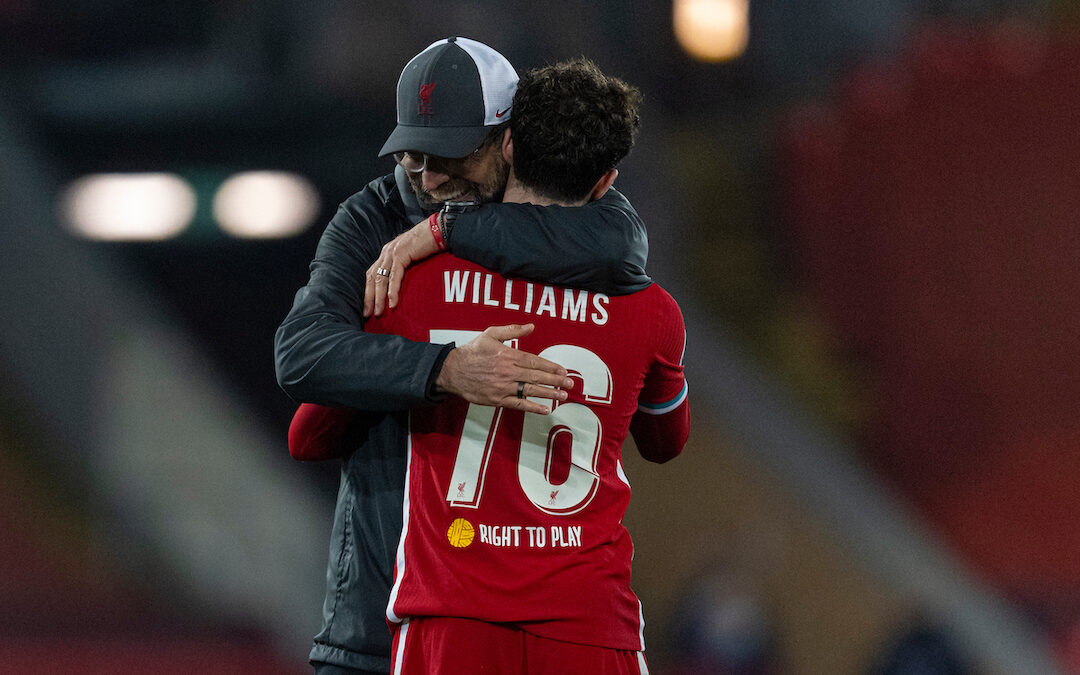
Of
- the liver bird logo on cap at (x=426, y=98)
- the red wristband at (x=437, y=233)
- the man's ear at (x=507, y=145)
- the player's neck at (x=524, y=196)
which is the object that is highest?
the liver bird logo on cap at (x=426, y=98)

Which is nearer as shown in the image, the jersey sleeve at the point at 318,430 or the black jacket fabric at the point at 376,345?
the black jacket fabric at the point at 376,345

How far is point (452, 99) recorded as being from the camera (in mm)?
1066

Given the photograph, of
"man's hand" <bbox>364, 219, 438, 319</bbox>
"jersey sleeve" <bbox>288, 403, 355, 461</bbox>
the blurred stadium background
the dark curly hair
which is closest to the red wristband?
"man's hand" <bbox>364, 219, 438, 319</bbox>

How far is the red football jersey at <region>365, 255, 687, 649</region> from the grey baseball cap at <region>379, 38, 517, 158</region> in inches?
5.3

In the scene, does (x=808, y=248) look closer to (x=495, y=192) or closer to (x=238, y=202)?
(x=238, y=202)

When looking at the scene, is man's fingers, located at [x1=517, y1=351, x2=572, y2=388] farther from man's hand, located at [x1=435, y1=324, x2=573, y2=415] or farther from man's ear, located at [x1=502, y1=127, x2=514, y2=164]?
man's ear, located at [x1=502, y1=127, x2=514, y2=164]

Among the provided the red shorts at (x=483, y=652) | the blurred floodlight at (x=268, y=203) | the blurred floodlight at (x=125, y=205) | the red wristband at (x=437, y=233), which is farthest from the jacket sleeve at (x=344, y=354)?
the blurred floodlight at (x=125, y=205)

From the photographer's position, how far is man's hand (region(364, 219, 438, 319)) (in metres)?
1.01

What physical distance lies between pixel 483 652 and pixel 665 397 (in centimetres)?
36

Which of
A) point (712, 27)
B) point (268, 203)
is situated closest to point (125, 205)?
point (268, 203)

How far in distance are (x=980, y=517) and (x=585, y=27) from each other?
196 cm

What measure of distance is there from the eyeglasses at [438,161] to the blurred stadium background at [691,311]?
2202 millimetres

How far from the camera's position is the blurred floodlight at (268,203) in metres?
3.37

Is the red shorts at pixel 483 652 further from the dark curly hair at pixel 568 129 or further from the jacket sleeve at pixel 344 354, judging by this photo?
the dark curly hair at pixel 568 129
